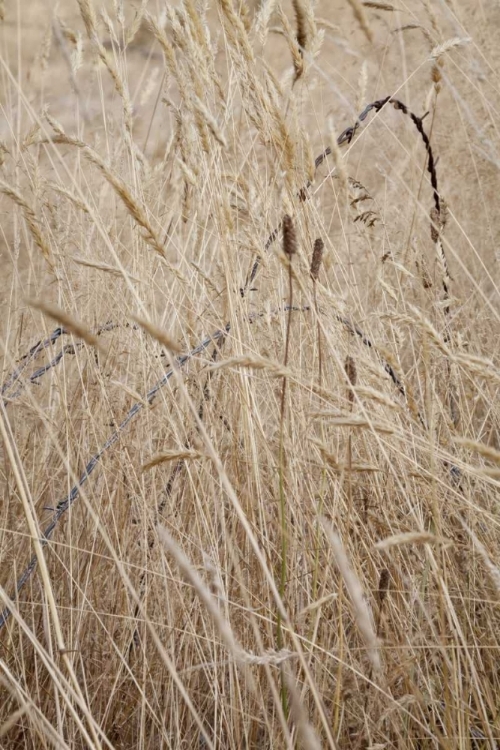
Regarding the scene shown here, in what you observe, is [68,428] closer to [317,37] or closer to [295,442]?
[295,442]

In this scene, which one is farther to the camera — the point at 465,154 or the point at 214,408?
the point at 465,154

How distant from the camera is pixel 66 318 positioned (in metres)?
0.49

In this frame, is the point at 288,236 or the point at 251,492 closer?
the point at 288,236

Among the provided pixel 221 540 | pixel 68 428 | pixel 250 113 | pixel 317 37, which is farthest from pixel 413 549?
pixel 317 37

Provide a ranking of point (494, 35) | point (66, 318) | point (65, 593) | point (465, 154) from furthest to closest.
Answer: point (494, 35)
point (465, 154)
point (65, 593)
point (66, 318)

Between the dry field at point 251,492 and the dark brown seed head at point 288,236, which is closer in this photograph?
the dark brown seed head at point 288,236

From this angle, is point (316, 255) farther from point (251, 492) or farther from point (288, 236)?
point (251, 492)

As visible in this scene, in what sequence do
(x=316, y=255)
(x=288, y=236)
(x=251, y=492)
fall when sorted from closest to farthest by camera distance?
(x=288, y=236) → (x=316, y=255) → (x=251, y=492)

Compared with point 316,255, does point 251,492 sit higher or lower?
lower

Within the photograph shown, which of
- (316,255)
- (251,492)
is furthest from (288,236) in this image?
(251,492)

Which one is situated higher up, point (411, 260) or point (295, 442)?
point (411, 260)

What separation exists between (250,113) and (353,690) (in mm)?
780

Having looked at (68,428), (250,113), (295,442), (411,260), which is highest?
(250,113)

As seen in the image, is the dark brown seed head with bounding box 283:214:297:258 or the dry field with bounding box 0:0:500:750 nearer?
the dark brown seed head with bounding box 283:214:297:258
